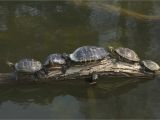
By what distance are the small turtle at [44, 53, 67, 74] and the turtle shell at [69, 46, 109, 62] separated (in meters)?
0.16

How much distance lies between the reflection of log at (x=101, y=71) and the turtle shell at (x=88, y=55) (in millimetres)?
140

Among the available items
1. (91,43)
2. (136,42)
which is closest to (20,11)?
(91,43)

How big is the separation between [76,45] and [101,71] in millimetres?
1490

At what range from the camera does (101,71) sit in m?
5.99

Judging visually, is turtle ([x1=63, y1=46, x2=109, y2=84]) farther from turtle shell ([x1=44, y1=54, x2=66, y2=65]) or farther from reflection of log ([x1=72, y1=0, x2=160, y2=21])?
reflection of log ([x1=72, y1=0, x2=160, y2=21])

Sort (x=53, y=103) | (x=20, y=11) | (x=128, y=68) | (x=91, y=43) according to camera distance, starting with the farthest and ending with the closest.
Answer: (x=20, y=11) < (x=91, y=43) < (x=128, y=68) < (x=53, y=103)

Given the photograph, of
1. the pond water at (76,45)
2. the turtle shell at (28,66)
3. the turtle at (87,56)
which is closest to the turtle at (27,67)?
the turtle shell at (28,66)

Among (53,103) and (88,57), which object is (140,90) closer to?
(88,57)

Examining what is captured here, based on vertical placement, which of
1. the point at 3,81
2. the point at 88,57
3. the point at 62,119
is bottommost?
the point at 62,119

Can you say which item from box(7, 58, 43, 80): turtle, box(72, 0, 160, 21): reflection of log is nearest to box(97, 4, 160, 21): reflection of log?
box(72, 0, 160, 21): reflection of log

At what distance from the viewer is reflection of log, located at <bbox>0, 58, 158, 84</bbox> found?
587 centimetres

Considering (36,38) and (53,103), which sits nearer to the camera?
(53,103)

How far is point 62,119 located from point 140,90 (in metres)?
1.44

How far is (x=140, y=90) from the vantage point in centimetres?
601
